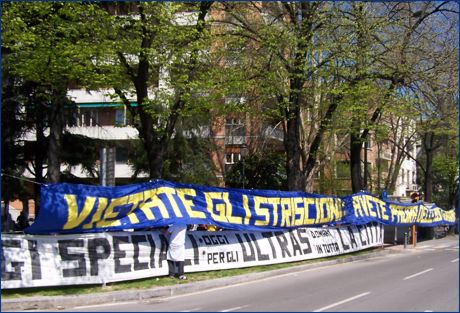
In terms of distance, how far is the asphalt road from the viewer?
9.95m

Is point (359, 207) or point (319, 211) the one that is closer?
point (319, 211)

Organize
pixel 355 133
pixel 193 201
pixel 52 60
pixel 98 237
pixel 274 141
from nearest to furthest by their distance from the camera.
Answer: pixel 98 237 < pixel 193 201 < pixel 52 60 < pixel 355 133 < pixel 274 141

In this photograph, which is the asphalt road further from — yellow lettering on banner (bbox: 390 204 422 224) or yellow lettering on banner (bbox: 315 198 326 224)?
yellow lettering on banner (bbox: 390 204 422 224)

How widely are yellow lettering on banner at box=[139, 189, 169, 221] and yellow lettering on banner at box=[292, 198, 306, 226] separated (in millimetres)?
5944

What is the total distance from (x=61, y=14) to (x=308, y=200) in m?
10.1

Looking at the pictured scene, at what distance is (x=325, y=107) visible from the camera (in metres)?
25.6

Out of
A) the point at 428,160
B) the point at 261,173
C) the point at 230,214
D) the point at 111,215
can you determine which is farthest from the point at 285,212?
the point at 428,160

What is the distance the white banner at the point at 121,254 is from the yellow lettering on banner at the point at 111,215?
30 centimetres

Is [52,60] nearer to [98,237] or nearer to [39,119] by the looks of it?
[98,237]

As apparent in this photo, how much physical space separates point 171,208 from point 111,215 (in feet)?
5.22

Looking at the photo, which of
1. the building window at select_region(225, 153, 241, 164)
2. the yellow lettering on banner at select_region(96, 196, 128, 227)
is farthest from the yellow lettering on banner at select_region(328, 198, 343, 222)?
the building window at select_region(225, 153, 241, 164)

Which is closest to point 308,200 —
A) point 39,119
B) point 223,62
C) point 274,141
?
point 223,62

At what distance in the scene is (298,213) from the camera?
60.8 ft

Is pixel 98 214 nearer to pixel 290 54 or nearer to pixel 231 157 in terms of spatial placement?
pixel 290 54
